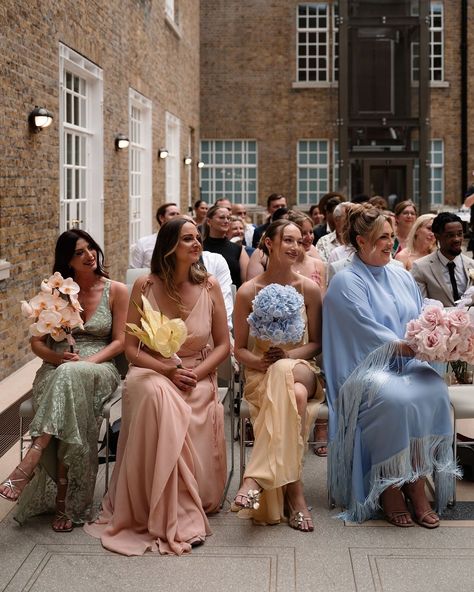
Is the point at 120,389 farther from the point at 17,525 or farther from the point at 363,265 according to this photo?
the point at 363,265

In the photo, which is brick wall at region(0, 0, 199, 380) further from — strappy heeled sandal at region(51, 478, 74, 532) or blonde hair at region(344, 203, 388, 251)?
blonde hair at region(344, 203, 388, 251)

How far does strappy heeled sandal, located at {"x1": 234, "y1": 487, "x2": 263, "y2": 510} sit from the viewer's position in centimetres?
483

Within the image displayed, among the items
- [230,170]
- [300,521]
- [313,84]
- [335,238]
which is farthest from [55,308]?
[313,84]

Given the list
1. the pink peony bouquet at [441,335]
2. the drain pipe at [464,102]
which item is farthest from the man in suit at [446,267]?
the drain pipe at [464,102]

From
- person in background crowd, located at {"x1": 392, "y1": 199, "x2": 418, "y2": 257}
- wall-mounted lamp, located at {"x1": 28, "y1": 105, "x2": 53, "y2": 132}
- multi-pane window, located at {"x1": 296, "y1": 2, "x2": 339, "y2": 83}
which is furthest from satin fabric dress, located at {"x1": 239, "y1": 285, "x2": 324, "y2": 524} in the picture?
multi-pane window, located at {"x1": 296, "y1": 2, "x2": 339, "y2": 83}

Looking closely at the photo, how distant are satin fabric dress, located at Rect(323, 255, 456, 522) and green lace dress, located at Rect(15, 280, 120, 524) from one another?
132 cm

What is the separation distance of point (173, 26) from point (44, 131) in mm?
10207

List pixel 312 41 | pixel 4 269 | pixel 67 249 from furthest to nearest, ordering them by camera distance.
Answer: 1. pixel 312 41
2. pixel 4 269
3. pixel 67 249

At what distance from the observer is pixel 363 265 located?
18.5 ft

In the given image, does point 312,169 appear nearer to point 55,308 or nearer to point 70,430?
point 55,308

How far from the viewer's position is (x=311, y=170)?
87.2 feet

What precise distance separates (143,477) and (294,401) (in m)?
0.90

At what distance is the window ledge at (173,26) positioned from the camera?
1905cm

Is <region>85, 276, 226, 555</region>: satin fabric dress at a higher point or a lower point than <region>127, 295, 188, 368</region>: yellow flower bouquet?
lower
